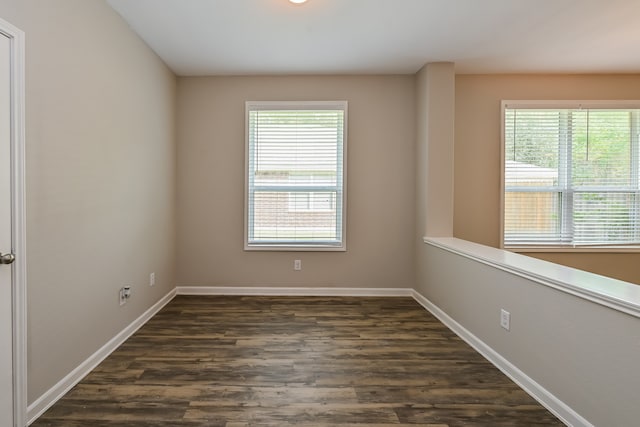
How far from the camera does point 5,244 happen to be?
1.62 m

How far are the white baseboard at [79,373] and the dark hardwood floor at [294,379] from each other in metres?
0.04

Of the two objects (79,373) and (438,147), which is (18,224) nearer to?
(79,373)

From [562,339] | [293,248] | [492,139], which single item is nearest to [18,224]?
[293,248]

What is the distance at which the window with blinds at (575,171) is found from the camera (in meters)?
3.87

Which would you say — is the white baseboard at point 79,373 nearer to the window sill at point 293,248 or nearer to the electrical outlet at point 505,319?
the window sill at point 293,248

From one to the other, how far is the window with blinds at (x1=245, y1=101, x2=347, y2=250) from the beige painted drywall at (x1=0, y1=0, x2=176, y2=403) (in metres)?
1.11

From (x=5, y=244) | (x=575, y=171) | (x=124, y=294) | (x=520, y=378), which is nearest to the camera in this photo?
(x=5, y=244)

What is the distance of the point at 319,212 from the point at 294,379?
216 centimetres

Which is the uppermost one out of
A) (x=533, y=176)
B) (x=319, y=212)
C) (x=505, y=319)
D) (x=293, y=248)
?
(x=533, y=176)

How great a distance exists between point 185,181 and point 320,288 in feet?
6.78

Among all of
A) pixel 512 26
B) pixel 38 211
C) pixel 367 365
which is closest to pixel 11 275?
pixel 38 211

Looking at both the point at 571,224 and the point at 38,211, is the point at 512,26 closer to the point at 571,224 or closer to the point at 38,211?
the point at 571,224

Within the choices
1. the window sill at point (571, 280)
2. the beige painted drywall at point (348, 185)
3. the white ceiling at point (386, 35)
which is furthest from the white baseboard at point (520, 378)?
the white ceiling at point (386, 35)

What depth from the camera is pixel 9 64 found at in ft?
5.34
